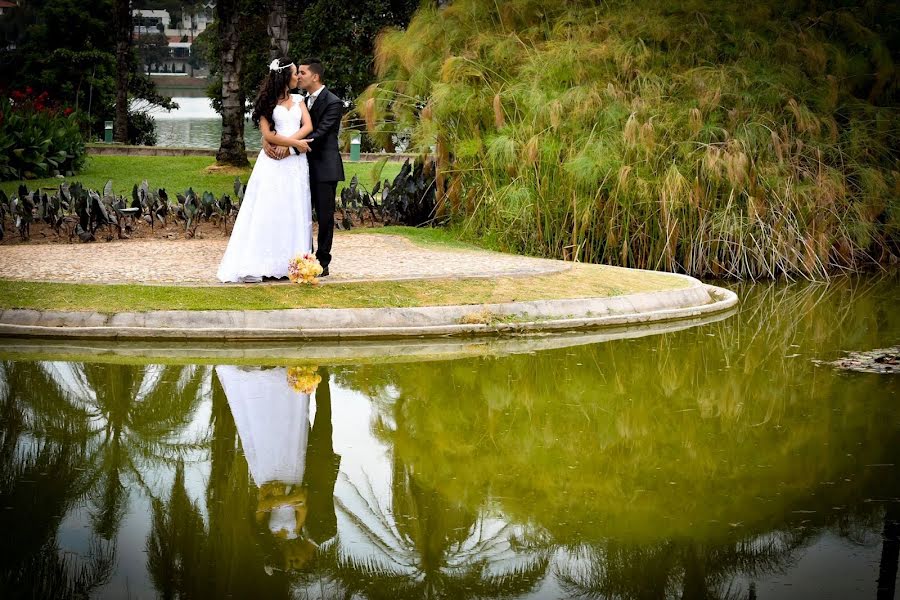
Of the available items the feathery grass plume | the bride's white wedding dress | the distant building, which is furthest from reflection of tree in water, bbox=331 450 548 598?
the distant building

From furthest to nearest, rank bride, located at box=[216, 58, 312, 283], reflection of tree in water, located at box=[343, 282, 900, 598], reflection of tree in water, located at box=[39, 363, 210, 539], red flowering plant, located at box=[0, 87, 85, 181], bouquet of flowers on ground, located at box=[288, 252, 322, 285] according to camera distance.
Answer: red flowering plant, located at box=[0, 87, 85, 181] → bride, located at box=[216, 58, 312, 283] → bouquet of flowers on ground, located at box=[288, 252, 322, 285] → reflection of tree in water, located at box=[39, 363, 210, 539] → reflection of tree in water, located at box=[343, 282, 900, 598]

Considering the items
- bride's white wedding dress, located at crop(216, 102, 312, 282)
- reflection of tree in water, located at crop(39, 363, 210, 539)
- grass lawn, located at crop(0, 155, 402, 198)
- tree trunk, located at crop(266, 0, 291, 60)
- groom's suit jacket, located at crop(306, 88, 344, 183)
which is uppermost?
tree trunk, located at crop(266, 0, 291, 60)

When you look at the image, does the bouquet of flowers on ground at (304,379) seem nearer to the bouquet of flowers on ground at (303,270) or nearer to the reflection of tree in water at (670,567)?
the bouquet of flowers on ground at (303,270)

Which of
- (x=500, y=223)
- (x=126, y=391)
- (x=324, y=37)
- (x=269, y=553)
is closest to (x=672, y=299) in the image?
(x=500, y=223)

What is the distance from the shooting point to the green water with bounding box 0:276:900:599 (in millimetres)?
5113

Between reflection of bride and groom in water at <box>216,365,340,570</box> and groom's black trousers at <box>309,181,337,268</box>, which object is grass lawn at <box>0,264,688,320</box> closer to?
groom's black trousers at <box>309,181,337,268</box>

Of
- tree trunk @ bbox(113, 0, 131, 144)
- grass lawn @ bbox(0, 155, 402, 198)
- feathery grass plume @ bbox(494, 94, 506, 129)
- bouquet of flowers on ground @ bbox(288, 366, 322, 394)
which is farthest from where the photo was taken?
tree trunk @ bbox(113, 0, 131, 144)

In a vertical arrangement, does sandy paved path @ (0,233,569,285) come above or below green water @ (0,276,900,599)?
above

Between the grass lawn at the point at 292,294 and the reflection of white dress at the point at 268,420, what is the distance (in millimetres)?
1677

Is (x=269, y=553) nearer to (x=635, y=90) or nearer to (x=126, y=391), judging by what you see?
(x=126, y=391)

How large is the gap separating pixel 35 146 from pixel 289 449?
16.6 m

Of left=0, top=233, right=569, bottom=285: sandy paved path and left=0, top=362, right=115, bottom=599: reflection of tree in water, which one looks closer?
left=0, top=362, right=115, bottom=599: reflection of tree in water

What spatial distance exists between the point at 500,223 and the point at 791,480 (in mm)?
9501

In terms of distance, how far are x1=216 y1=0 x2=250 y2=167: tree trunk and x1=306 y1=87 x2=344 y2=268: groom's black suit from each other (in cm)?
1082
